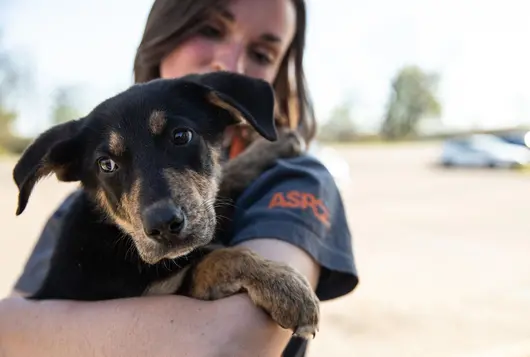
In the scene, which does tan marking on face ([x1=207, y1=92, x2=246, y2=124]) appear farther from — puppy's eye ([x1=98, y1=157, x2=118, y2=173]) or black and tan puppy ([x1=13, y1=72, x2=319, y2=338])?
puppy's eye ([x1=98, y1=157, x2=118, y2=173])

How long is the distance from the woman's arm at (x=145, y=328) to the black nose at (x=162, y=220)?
17 centimetres

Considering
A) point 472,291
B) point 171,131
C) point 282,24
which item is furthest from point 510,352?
point 171,131

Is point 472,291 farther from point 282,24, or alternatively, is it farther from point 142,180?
point 142,180

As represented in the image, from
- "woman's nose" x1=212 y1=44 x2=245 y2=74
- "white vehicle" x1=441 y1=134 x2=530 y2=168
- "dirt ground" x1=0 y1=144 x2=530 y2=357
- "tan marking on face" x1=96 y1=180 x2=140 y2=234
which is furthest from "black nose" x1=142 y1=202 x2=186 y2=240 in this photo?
"white vehicle" x1=441 y1=134 x2=530 y2=168

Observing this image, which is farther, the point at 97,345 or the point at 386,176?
the point at 386,176

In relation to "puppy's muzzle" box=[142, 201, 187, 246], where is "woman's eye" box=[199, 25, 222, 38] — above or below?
above

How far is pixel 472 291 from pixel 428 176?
15.6 metres

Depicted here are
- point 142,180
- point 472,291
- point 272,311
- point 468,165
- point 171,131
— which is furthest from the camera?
point 468,165

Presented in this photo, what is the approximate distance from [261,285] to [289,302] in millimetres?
86

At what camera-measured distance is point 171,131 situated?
6.09 feet

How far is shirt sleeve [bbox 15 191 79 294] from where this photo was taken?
7.18 feet

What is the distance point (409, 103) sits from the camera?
53.4 m

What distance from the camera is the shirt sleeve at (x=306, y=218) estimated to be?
176cm

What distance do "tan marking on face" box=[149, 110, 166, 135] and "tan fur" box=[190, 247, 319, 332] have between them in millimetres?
412
